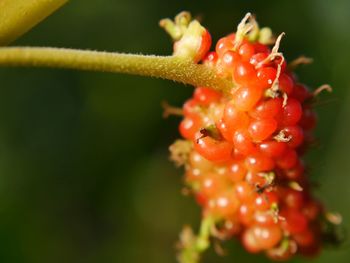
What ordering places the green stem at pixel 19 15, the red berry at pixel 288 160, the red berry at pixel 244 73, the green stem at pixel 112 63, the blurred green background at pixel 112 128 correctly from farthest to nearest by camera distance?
the blurred green background at pixel 112 128, the red berry at pixel 288 160, the red berry at pixel 244 73, the green stem at pixel 19 15, the green stem at pixel 112 63

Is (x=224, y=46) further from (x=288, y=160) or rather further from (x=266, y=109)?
(x=288, y=160)

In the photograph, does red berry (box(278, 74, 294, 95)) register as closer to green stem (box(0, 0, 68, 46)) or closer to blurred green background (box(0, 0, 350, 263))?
green stem (box(0, 0, 68, 46))

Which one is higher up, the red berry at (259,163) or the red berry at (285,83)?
the red berry at (285,83)

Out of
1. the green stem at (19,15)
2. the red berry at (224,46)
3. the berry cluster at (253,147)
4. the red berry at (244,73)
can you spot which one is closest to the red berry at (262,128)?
the berry cluster at (253,147)

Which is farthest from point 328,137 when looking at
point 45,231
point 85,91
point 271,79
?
point 271,79

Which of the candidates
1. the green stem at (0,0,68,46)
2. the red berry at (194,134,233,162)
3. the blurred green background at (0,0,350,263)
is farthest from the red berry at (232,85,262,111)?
the blurred green background at (0,0,350,263)

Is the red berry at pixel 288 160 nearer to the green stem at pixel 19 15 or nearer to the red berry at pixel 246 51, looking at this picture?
the red berry at pixel 246 51

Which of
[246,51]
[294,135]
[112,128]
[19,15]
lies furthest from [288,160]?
[112,128]
